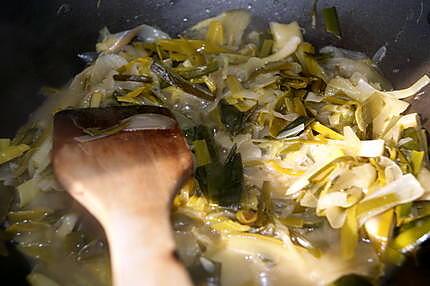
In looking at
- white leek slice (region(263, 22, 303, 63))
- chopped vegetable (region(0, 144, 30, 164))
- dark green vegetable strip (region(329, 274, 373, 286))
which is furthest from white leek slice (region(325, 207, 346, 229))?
chopped vegetable (region(0, 144, 30, 164))

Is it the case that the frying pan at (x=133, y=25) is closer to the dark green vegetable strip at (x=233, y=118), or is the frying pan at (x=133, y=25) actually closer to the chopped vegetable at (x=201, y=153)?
the dark green vegetable strip at (x=233, y=118)

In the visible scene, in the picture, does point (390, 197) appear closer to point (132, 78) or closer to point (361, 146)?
point (361, 146)

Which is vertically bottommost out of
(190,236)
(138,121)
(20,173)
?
(190,236)

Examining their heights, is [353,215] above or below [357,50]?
below

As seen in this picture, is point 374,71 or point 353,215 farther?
point 374,71

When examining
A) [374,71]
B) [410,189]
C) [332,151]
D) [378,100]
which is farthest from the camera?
[374,71]

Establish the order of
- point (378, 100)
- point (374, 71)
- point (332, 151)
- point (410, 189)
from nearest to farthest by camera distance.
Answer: point (410, 189)
point (332, 151)
point (378, 100)
point (374, 71)

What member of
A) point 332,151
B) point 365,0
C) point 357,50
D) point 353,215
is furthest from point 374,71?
point 353,215

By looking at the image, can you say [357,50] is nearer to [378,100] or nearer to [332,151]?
[378,100]
